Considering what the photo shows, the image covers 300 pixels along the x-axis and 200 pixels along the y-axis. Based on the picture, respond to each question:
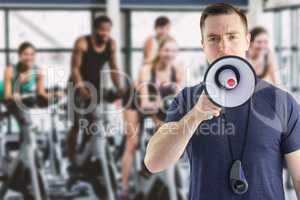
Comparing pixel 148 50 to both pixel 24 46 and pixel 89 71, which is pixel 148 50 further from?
pixel 24 46

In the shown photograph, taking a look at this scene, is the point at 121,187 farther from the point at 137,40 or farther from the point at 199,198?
the point at 199,198

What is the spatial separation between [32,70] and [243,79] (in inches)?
133

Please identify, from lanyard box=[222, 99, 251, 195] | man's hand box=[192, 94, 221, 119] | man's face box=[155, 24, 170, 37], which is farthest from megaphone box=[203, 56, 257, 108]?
man's face box=[155, 24, 170, 37]

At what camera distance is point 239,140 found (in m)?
1.25

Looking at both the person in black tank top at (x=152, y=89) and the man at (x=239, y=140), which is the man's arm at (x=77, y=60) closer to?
the person in black tank top at (x=152, y=89)

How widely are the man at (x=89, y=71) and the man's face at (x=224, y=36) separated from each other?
3177mm

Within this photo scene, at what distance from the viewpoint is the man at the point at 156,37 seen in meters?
4.48

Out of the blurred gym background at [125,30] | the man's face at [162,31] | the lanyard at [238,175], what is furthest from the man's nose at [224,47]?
the man's face at [162,31]

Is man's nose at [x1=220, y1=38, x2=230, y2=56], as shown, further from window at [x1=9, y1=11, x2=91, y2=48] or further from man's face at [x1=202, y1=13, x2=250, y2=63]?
window at [x1=9, y1=11, x2=91, y2=48]

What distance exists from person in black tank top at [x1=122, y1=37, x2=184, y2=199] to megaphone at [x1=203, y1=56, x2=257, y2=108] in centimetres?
335

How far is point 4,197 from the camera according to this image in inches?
170

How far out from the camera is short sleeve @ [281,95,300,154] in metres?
1.26

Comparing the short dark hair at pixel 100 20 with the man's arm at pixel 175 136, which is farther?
the short dark hair at pixel 100 20

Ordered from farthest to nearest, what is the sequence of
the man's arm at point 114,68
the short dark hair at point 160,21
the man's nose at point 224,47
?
the short dark hair at point 160,21 → the man's arm at point 114,68 → the man's nose at point 224,47
